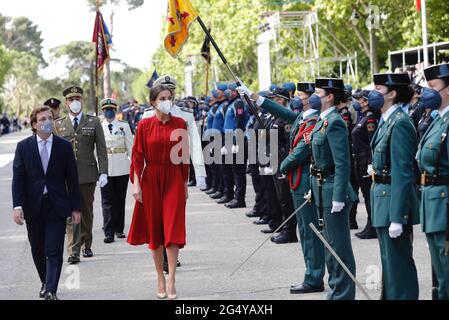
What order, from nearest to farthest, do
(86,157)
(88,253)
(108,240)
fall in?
(86,157) → (88,253) → (108,240)

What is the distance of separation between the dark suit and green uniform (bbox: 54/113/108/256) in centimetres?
239

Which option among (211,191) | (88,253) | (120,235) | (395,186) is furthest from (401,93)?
(211,191)

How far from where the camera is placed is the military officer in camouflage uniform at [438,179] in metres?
6.32

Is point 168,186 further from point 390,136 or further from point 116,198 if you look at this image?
point 116,198

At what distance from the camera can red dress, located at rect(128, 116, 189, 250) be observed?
845cm

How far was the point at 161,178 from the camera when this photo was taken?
27.8ft

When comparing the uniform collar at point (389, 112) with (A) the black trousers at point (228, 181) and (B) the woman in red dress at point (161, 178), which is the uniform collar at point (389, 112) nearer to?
(B) the woman in red dress at point (161, 178)

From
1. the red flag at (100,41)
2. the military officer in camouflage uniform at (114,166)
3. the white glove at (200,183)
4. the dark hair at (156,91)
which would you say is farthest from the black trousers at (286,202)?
the red flag at (100,41)

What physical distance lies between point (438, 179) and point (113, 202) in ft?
23.0

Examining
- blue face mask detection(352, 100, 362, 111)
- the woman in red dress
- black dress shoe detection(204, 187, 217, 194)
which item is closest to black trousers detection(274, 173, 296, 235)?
blue face mask detection(352, 100, 362, 111)

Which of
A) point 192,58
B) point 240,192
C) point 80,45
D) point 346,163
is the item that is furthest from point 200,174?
point 80,45

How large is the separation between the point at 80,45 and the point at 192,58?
137ft

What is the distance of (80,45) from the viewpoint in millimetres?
87875

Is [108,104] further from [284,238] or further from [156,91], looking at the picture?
[156,91]
